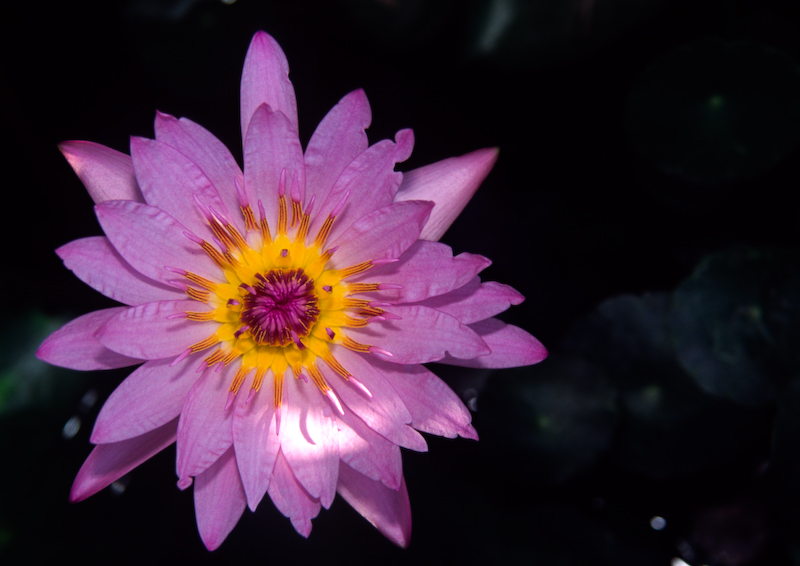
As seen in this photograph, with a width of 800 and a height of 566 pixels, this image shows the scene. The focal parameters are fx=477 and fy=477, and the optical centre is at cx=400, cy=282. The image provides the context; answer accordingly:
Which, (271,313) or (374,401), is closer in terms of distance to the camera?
(374,401)

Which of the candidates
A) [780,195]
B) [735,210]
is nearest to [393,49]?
[735,210]

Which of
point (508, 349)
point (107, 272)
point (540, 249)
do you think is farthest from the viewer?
point (540, 249)

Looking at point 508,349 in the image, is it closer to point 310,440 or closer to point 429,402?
point 429,402

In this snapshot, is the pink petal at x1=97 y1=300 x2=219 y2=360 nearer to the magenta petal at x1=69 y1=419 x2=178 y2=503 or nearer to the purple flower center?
the purple flower center

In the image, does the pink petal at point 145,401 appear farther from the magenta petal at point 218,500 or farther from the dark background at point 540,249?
the dark background at point 540,249

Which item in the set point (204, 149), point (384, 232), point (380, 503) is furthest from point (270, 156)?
point (380, 503)

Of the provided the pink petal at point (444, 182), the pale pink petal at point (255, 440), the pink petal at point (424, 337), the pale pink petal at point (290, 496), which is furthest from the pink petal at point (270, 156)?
the pale pink petal at point (290, 496)
